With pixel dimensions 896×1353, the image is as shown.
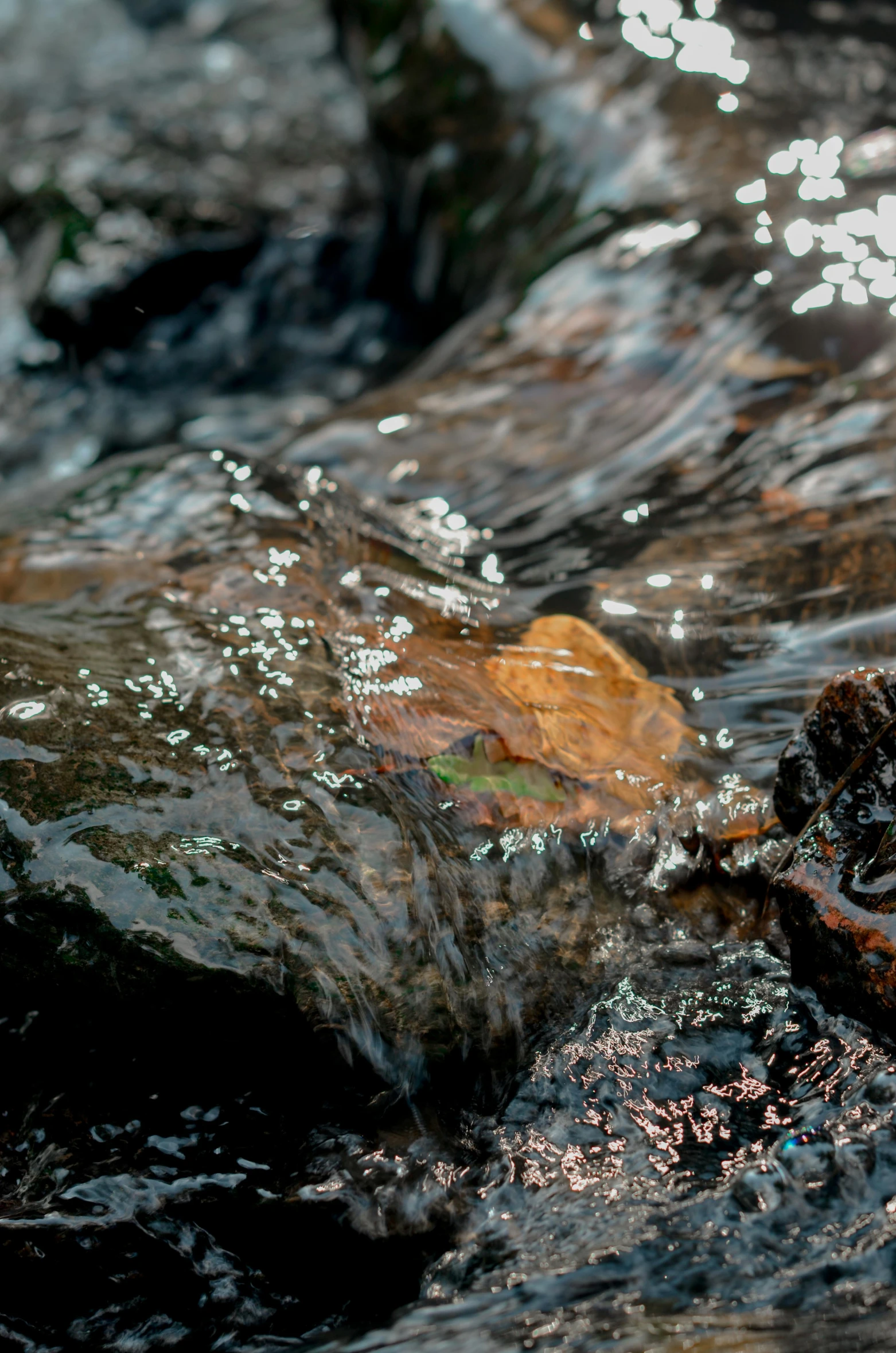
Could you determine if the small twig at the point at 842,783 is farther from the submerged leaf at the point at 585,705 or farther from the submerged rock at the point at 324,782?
the submerged leaf at the point at 585,705

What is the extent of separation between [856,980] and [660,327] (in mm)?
2659

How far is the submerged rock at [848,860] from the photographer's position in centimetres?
201

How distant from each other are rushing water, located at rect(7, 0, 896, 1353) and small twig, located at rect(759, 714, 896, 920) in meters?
0.25

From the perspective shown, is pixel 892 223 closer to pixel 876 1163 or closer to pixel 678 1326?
pixel 876 1163

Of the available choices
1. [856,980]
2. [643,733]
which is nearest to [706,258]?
[643,733]

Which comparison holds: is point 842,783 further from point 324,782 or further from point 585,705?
point 324,782

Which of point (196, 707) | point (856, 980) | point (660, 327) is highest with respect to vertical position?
point (660, 327)

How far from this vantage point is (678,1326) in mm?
1610

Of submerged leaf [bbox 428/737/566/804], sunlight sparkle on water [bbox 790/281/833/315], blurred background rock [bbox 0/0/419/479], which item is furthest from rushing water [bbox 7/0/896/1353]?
blurred background rock [bbox 0/0/419/479]

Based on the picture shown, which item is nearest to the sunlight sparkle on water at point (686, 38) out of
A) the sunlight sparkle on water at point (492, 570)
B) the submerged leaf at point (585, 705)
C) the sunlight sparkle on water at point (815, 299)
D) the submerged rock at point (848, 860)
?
the sunlight sparkle on water at point (815, 299)

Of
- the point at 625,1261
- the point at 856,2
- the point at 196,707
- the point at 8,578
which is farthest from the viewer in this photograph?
the point at 856,2

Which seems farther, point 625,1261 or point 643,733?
point 643,733

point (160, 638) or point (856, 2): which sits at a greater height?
point (856, 2)

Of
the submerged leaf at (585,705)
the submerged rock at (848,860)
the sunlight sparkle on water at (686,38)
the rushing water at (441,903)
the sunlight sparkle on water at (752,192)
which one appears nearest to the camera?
the rushing water at (441,903)
